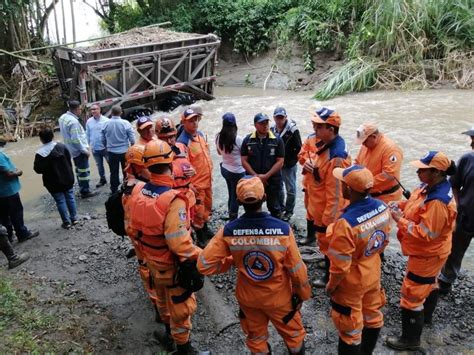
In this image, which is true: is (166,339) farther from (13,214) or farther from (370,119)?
(370,119)

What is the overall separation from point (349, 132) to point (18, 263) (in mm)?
7282

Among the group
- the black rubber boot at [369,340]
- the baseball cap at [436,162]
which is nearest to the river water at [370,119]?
the black rubber boot at [369,340]

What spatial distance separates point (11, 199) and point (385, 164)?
4.57 m

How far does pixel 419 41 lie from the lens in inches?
505

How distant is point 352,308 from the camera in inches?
121

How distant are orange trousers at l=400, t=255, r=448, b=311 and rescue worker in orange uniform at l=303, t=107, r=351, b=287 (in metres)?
0.93

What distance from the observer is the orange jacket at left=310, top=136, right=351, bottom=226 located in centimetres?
414

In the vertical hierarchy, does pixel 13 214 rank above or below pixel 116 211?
below

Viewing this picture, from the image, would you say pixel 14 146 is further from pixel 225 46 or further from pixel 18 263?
pixel 225 46

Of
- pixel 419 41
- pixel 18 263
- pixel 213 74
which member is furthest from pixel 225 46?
pixel 18 263

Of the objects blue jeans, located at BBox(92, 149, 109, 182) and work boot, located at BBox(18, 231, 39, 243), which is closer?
work boot, located at BBox(18, 231, 39, 243)

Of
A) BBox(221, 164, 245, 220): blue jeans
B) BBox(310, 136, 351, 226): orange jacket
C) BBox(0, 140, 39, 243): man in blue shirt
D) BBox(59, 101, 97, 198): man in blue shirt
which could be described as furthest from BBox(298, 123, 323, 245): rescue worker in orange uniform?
BBox(59, 101, 97, 198): man in blue shirt

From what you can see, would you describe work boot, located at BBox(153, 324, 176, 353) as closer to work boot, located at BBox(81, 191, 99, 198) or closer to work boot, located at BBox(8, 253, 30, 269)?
work boot, located at BBox(8, 253, 30, 269)

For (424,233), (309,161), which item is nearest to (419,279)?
(424,233)
